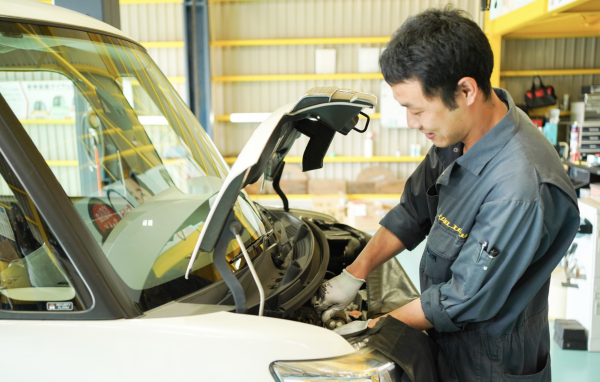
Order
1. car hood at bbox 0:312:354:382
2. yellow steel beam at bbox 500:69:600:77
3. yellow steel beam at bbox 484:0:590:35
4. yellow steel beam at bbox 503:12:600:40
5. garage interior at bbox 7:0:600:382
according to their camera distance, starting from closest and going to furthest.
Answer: car hood at bbox 0:312:354:382, yellow steel beam at bbox 484:0:590:35, yellow steel beam at bbox 503:12:600:40, garage interior at bbox 7:0:600:382, yellow steel beam at bbox 500:69:600:77

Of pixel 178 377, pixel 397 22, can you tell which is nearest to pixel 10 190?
pixel 178 377

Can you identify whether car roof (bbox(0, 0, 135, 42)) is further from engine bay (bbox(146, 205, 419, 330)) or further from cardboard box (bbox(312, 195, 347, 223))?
cardboard box (bbox(312, 195, 347, 223))

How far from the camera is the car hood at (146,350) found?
1.03 m

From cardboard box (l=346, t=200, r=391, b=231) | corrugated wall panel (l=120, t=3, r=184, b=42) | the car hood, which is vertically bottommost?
cardboard box (l=346, t=200, r=391, b=231)

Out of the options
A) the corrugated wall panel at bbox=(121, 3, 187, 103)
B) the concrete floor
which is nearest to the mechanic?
the concrete floor

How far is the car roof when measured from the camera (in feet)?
3.91

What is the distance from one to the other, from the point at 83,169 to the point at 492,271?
163 centimetres

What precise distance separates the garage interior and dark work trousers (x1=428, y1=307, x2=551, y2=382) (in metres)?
6.30

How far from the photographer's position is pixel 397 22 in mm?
8281

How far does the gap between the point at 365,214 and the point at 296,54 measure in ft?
10.7

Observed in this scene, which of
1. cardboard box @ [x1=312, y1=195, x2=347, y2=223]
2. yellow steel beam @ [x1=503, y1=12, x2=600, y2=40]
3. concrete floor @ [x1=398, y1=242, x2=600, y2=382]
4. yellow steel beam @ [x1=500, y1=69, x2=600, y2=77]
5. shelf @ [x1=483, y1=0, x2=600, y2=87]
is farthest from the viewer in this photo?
yellow steel beam @ [x1=500, y1=69, x2=600, y2=77]

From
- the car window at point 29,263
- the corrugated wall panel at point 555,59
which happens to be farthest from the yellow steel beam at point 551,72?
the car window at point 29,263

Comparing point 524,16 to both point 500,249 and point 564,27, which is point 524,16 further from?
point 500,249

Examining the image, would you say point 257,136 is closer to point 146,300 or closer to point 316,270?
point 146,300
